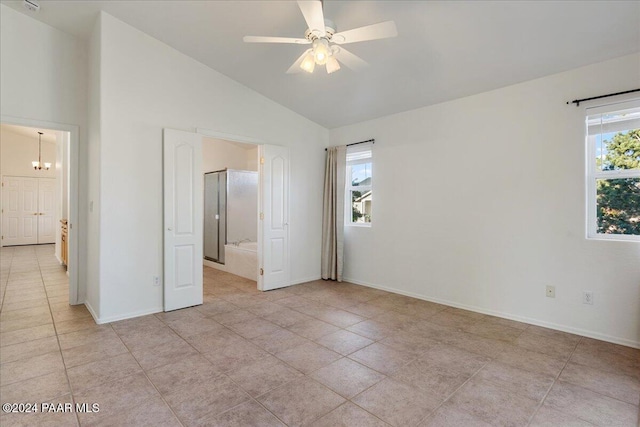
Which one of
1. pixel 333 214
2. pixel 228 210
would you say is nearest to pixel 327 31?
pixel 333 214

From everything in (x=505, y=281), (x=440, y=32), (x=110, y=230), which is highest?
(x=440, y=32)

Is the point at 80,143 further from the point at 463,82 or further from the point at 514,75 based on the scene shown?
the point at 514,75

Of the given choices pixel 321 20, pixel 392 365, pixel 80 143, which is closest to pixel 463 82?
pixel 321 20

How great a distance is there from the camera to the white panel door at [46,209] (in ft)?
31.5

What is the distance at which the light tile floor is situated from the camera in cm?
185

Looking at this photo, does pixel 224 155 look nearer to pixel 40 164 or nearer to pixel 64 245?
pixel 64 245

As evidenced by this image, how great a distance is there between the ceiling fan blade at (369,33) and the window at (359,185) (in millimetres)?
2572

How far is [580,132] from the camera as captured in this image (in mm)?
2984

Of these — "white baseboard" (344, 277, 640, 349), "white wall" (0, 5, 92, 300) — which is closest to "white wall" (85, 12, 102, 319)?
"white wall" (0, 5, 92, 300)

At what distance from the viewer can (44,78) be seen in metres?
Result: 3.53

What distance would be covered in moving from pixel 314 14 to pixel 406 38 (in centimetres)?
129

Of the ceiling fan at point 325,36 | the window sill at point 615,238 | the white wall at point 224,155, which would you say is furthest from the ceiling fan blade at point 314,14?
the white wall at point 224,155

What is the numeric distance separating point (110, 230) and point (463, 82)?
4161 mm

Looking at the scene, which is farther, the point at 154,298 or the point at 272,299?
the point at 272,299
